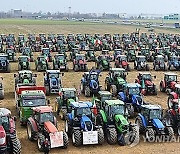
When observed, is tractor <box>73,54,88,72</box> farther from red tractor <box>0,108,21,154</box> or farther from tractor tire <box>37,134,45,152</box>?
red tractor <box>0,108,21,154</box>

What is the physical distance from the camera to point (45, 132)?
55.8ft

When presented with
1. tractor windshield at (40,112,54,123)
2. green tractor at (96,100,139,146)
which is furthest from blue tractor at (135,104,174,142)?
tractor windshield at (40,112,54,123)

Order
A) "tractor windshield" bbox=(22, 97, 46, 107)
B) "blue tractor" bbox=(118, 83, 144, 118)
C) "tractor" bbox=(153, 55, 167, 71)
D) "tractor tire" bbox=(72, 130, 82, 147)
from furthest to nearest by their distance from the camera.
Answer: "tractor" bbox=(153, 55, 167, 71)
"blue tractor" bbox=(118, 83, 144, 118)
"tractor windshield" bbox=(22, 97, 46, 107)
"tractor tire" bbox=(72, 130, 82, 147)

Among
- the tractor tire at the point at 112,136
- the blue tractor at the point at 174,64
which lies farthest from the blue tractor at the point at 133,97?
the blue tractor at the point at 174,64

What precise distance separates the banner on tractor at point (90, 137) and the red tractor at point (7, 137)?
3.11 m

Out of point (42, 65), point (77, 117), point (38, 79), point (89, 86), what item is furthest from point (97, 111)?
point (42, 65)

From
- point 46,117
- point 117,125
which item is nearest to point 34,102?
point 46,117

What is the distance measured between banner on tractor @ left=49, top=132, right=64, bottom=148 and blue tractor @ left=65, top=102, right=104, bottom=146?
804 millimetres

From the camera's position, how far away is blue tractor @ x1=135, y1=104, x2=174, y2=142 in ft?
60.2

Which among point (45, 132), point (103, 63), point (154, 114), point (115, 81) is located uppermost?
point (154, 114)

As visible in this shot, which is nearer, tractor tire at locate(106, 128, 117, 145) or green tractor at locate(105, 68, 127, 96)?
tractor tire at locate(106, 128, 117, 145)

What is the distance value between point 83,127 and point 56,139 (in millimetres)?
1449

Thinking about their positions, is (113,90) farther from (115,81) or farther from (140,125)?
(140,125)

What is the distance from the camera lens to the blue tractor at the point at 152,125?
1836cm
